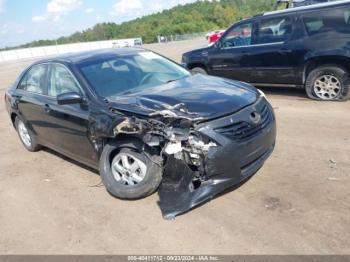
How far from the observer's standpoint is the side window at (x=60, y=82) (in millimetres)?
4645

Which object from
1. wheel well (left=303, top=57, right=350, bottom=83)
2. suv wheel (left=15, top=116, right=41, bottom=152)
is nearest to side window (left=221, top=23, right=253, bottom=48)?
wheel well (left=303, top=57, right=350, bottom=83)

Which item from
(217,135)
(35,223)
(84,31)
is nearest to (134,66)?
(217,135)

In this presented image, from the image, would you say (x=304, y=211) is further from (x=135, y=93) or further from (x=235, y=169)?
(x=135, y=93)

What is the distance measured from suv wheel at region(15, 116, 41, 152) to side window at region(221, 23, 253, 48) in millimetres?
5067

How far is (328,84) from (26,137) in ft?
19.5

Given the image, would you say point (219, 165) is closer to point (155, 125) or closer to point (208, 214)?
point (208, 214)

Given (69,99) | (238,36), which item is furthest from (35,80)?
(238,36)

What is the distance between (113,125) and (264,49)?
516cm

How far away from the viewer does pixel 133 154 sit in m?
3.97

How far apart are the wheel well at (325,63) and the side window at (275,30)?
2.50 feet

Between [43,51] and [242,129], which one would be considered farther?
[43,51]

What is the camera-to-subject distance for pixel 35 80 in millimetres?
5668

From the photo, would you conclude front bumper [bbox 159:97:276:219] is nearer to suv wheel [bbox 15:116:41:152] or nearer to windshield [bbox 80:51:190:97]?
windshield [bbox 80:51:190:97]

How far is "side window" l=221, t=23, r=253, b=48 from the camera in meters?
8.34
